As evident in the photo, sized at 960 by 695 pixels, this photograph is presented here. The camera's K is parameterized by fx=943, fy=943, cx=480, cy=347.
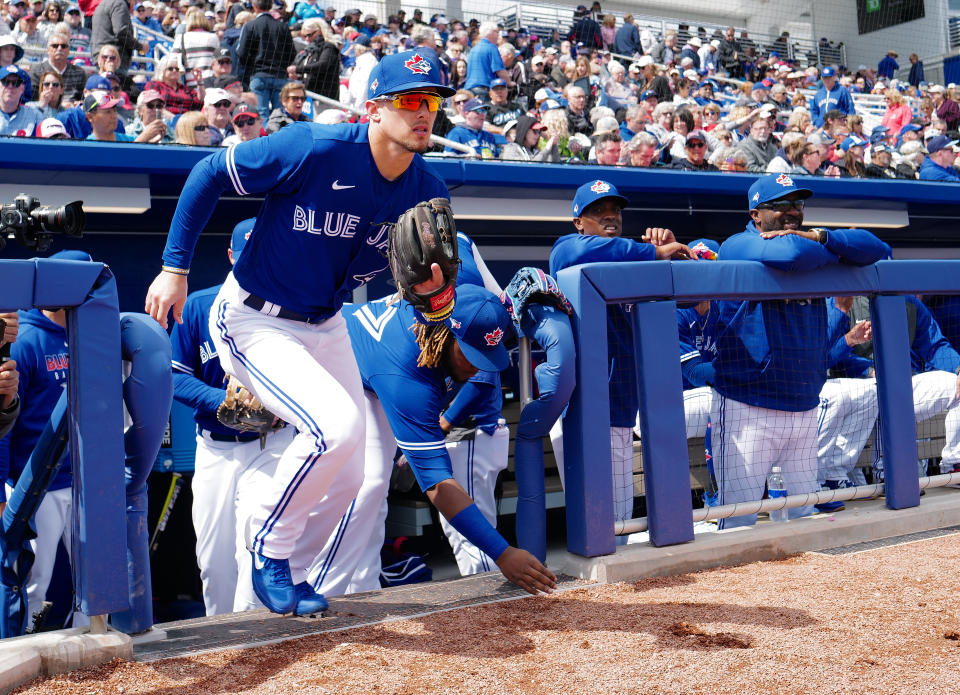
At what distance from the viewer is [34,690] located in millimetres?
2090

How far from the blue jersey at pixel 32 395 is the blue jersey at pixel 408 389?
118 cm

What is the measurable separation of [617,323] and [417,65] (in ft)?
4.23

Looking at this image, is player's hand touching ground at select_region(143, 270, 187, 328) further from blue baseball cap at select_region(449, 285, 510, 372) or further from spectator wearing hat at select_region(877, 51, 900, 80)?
spectator wearing hat at select_region(877, 51, 900, 80)

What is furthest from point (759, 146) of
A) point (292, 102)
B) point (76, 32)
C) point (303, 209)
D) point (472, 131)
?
point (76, 32)

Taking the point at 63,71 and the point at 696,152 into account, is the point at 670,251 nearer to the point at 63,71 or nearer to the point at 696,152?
the point at 696,152

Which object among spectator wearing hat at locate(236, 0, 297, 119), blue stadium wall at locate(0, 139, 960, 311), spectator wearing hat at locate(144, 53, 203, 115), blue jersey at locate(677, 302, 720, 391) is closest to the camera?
blue jersey at locate(677, 302, 720, 391)

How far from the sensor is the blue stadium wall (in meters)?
4.83

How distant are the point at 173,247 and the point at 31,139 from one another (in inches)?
102

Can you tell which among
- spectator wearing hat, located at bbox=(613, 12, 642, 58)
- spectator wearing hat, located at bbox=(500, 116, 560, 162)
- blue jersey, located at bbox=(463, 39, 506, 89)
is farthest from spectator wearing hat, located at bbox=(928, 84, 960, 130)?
spectator wearing hat, located at bbox=(500, 116, 560, 162)

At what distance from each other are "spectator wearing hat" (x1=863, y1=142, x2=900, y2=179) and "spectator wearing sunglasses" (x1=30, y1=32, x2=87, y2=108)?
6551mm

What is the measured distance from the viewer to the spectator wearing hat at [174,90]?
6.99 meters

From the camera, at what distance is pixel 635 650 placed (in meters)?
2.29

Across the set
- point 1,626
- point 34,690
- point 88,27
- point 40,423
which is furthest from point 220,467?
point 88,27

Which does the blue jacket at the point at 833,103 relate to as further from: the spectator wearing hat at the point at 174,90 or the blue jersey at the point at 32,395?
the blue jersey at the point at 32,395
